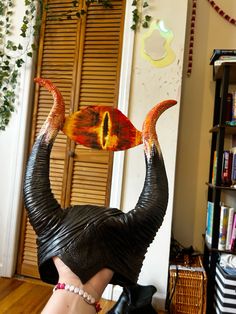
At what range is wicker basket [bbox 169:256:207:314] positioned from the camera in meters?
1.62

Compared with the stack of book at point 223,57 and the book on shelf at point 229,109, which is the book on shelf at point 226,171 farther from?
the stack of book at point 223,57

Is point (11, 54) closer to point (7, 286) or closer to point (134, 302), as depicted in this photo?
point (7, 286)

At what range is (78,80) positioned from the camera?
199 centimetres

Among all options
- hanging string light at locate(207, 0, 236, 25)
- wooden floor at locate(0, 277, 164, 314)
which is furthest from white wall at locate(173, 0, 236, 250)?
wooden floor at locate(0, 277, 164, 314)

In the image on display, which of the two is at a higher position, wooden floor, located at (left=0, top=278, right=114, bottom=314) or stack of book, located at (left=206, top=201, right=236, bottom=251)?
stack of book, located at (left=206, top=201, right=236, bottom=251)

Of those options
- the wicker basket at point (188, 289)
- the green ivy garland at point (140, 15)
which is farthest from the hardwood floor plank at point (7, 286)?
the green ivy garland at point (140, 15)

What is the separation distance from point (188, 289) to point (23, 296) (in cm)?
112

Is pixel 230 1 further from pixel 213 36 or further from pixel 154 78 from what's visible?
pixel 154 78

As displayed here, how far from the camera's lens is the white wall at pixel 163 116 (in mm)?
1740

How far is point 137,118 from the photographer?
1.82 metres

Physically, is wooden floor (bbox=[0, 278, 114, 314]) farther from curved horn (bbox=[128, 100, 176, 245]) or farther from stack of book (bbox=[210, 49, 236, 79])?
stack of book (bbox=[210, 49, 236, 79])

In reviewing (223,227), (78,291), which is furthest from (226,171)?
(78,291)

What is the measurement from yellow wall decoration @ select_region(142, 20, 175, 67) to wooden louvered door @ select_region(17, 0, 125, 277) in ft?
0.69

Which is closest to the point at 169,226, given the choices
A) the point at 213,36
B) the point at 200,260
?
the point at 200,260
